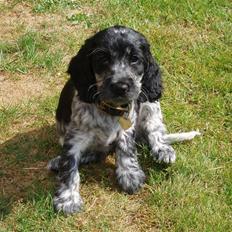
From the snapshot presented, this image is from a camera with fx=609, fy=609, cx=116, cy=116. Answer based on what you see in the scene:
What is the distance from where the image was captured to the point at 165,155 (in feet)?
16.8

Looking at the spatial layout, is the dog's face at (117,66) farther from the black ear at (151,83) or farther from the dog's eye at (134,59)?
the black ear at (151,83)

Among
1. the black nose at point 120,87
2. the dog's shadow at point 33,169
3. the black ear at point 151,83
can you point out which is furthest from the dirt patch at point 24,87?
the black nose at point 120,87

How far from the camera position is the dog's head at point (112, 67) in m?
4.58

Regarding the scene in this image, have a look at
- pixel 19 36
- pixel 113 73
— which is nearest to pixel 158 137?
pixel 113 73

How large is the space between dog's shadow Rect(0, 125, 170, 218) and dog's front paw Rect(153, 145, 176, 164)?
0.27 ft

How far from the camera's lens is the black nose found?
452cm

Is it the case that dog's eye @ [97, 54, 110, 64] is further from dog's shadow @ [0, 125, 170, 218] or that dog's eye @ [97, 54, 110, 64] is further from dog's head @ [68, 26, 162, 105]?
dog's shadow @ [0, 125, 170, 218]

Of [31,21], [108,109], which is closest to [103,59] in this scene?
[108,109]

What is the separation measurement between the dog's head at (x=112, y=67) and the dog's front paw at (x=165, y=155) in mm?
587

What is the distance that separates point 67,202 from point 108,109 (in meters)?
0.79

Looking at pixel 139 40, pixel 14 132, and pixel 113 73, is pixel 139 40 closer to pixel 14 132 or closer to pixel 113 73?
pixel 113 73

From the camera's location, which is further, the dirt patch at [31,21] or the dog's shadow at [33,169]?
the dirt patch at [31,21]

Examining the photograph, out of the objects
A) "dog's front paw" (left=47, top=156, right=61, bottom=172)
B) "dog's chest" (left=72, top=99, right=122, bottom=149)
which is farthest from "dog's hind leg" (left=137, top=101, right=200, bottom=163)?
"dog's front paw" (left=47, top=156, right=61, bottom=172)

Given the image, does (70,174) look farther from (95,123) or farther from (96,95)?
(96,95)
